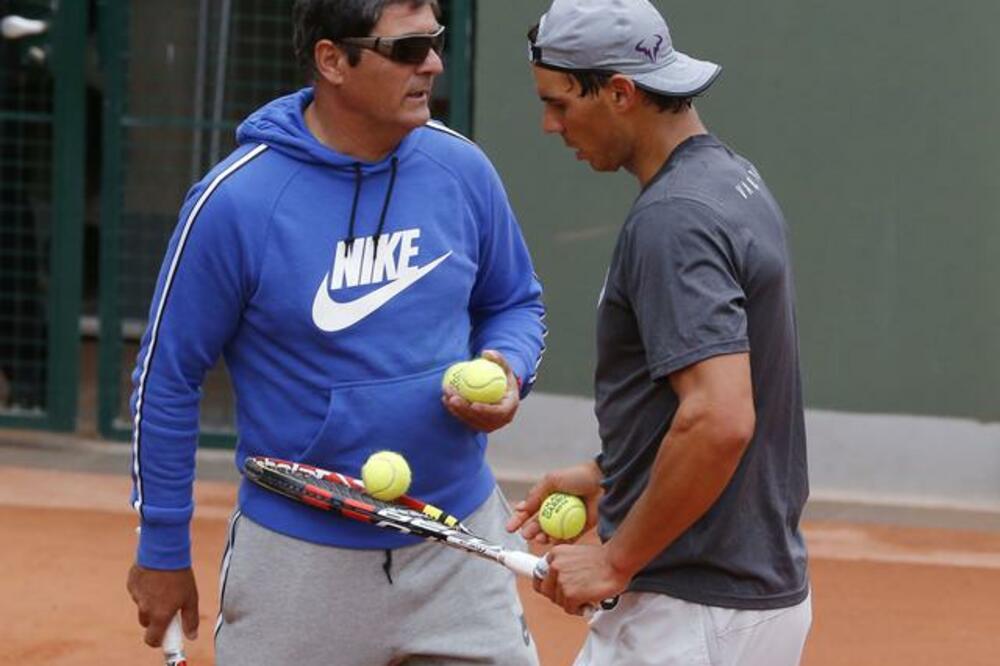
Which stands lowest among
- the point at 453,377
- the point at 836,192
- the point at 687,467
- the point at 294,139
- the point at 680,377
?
the point at 836,192

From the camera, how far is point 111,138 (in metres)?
8.93

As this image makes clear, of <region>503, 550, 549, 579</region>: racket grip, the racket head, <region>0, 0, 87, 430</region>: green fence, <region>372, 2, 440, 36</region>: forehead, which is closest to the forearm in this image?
<region>503, 550, 549, 579</region>: racket grip

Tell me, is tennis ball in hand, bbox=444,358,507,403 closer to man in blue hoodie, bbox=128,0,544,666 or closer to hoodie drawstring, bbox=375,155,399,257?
man in blue hoodie, bbox=128,0,544,666

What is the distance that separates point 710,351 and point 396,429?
87 centimetres

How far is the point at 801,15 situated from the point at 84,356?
372 cm

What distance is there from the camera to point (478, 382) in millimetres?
3982

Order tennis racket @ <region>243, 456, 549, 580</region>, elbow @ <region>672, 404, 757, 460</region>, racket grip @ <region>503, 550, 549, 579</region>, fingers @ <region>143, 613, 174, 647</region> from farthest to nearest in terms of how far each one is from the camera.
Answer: fingers @ <region>143, 613, 174, 647</region> → tennis racket @ <region>243, 456, 549, 580</region> → racket grip @ <region>503, 550, 549, 579</region> → elbow @ <region>672, 404, 757, 460</region>

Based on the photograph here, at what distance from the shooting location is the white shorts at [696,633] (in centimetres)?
363

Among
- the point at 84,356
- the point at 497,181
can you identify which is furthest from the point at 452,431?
the point at 84,356

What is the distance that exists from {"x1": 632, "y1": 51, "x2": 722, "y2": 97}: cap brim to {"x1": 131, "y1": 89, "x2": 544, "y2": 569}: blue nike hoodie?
711 mm

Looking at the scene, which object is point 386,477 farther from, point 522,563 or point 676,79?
point 676,79

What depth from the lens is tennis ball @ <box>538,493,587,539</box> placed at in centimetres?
395

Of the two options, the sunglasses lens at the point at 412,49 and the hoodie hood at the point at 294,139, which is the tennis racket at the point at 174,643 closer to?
the hoodie hood at the point at 294,139

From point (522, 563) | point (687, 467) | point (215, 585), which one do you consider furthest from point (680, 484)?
point (215, 585)
